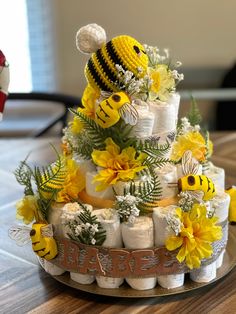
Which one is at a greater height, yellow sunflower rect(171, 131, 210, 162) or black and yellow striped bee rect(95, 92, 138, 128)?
black and yellow striped bee rect(95, 92, 138, 128)

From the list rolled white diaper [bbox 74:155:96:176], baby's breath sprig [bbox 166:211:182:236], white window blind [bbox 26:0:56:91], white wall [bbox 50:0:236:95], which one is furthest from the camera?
white window blind [bbox 26:0:56:91]

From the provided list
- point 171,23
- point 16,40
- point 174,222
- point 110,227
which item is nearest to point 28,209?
point 110,227

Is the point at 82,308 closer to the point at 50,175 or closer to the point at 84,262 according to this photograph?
the point at 84,262

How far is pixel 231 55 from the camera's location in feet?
9.93

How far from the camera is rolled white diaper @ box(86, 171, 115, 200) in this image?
3.11ft

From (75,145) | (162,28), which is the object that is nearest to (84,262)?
(75,145)

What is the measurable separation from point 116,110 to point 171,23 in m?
2.24

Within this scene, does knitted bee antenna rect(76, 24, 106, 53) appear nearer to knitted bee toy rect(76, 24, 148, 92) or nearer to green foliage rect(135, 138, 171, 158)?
knitted bee toy rect(76, 24, 148, 92)

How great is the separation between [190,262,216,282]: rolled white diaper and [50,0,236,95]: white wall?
7.25 feet

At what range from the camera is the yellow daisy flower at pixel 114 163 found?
0.92 m

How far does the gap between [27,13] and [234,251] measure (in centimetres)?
240

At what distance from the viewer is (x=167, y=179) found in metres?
0.94

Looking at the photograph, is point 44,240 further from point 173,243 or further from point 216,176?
point 216,176

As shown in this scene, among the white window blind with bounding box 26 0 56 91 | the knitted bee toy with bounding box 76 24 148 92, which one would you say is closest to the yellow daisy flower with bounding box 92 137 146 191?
the knitted bee toy with bounding box 76 24 148 92
